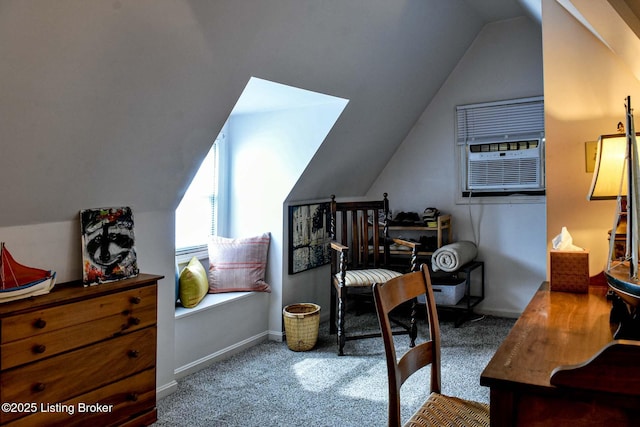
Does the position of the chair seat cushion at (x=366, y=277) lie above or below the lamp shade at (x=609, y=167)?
below

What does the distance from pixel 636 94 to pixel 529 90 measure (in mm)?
2046

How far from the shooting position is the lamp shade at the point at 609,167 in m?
1.97

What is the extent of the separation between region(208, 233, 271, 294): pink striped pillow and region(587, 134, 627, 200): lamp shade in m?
2.52

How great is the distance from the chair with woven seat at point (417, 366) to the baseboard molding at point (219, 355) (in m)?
1.88

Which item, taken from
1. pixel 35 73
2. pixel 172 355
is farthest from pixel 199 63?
pixel 172 355

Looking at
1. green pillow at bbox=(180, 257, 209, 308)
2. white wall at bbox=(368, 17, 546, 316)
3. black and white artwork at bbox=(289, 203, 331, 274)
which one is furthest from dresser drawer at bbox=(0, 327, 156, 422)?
white wall at bbox=(368, 17, 546, 316)

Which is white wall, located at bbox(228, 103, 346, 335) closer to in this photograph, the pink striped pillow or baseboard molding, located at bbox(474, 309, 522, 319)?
the pink striped pillow

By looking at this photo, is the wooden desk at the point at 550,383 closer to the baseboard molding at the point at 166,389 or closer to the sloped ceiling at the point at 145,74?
the sloped ceiling at the point at 145,74

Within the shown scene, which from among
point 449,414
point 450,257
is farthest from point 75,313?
point 450,257

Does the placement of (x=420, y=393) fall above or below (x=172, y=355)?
below

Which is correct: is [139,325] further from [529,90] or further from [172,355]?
[529,90]

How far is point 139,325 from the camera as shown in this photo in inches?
95.7

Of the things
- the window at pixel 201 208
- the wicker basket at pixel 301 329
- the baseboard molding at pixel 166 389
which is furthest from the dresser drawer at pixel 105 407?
the window at pixel 201 208

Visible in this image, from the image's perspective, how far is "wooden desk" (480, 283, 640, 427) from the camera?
106 cm
